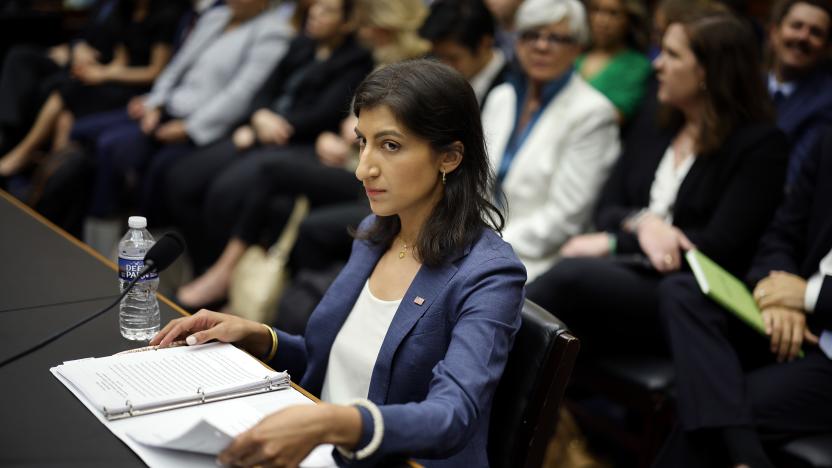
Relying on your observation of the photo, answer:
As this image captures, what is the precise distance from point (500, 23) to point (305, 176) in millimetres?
987

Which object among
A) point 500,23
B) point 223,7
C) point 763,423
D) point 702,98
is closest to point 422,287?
point 763,423

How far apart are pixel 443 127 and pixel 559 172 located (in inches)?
55.8

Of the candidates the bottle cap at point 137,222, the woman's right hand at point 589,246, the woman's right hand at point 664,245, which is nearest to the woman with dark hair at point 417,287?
the bottle cap at point 137,222

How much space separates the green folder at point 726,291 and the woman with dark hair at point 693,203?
157mm

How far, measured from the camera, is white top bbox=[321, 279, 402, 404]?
1562 millimetres

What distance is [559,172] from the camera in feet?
9.45

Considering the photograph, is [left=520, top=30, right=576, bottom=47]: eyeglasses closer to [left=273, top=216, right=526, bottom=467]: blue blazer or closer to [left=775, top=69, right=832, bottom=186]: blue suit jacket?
[left=775, top=69, right=832, bottom=186]: blue suit jacket

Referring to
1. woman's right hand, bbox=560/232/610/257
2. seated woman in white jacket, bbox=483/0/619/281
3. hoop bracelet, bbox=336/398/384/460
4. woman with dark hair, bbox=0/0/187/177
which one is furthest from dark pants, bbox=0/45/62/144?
hoop bracelet, bbox=336/398/384/460

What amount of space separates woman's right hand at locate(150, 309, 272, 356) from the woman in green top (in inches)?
72.0

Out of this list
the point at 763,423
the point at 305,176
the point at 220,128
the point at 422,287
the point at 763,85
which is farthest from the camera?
the point at 220,128

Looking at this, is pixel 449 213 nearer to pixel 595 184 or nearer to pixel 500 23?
pixel 595 184

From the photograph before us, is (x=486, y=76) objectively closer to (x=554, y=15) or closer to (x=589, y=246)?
(x=554, y=15)

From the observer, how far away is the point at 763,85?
2.55 meters

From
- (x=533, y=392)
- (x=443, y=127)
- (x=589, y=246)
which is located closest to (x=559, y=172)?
(x=589, y=246)
